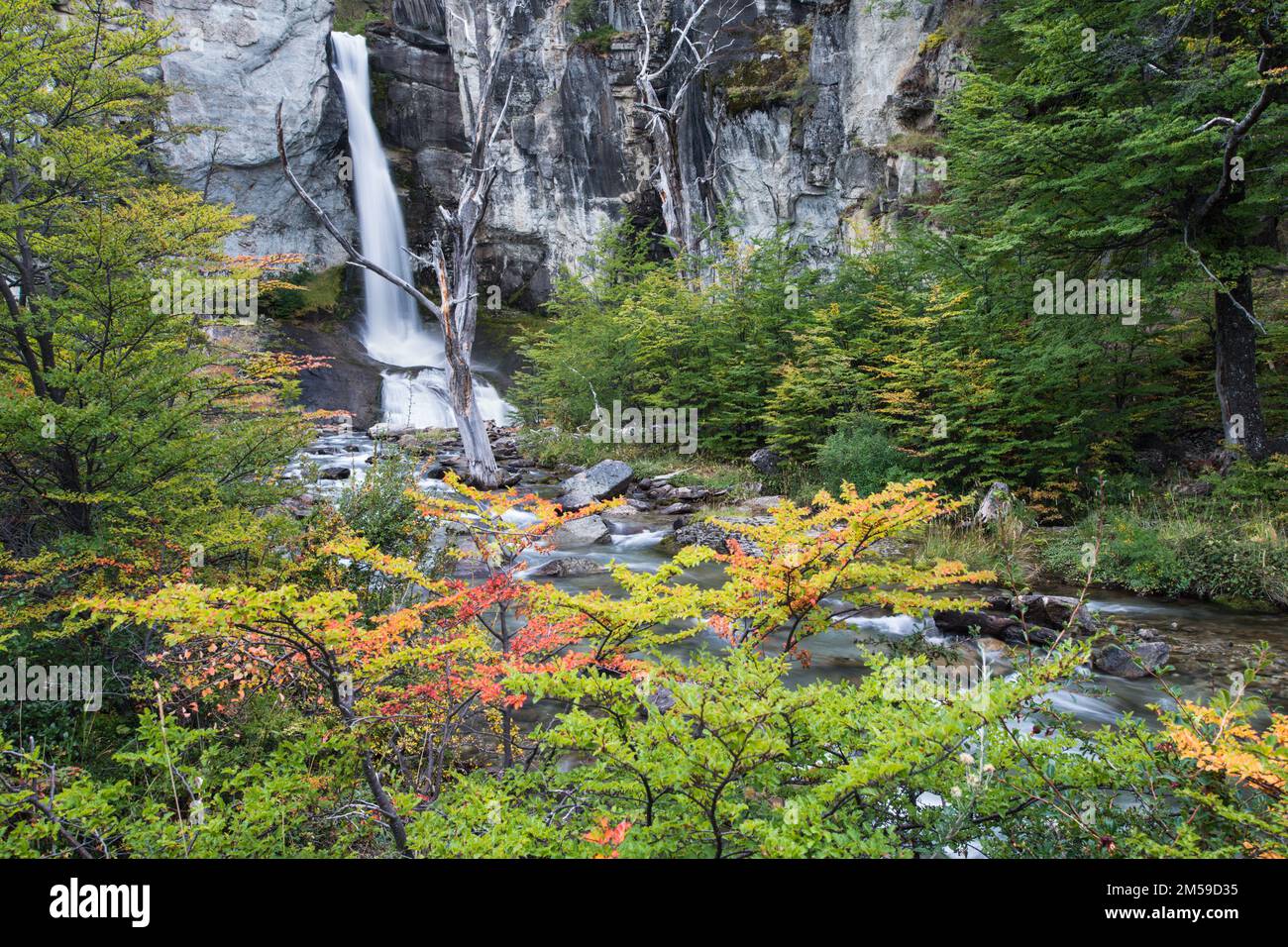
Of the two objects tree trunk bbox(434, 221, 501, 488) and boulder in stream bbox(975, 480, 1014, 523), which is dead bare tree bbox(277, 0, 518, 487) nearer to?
tree trunk bbox(434, 221, 501, 488)

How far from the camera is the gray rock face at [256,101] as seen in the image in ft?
79.1

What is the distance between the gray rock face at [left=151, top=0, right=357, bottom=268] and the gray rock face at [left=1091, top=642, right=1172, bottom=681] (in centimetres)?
2835

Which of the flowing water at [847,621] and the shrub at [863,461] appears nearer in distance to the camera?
the flowing water at [847,621]

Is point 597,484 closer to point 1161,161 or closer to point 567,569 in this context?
point 567,569

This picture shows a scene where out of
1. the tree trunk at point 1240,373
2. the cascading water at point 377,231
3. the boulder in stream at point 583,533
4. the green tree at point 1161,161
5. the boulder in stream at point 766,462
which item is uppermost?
the cascading water at point 377,231

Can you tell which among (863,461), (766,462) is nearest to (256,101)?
(766,462)

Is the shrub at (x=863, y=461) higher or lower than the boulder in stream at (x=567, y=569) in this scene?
higher

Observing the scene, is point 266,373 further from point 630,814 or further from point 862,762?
point 862,762

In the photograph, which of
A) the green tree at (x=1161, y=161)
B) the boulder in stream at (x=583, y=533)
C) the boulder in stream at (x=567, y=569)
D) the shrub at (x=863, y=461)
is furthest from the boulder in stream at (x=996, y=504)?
the boulder in stream at (x=583, y=533)

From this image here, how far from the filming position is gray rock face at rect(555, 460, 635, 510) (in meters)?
12.5

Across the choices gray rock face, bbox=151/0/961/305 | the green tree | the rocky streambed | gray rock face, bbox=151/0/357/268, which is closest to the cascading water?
gray rock face, bbox=151/0/961/305

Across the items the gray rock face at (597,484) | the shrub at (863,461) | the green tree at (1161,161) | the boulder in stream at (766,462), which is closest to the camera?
the green tree at (1161,161)

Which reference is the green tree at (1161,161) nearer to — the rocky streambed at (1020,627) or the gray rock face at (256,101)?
the rocky streambed at (1020,627)

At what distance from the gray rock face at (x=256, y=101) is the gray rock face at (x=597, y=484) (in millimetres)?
19536
